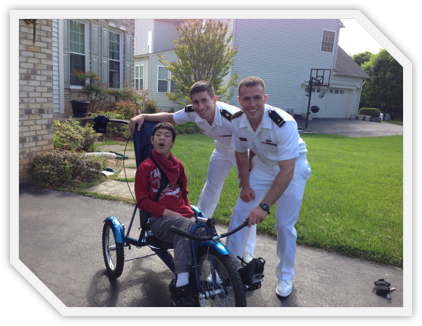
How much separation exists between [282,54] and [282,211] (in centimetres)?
2096

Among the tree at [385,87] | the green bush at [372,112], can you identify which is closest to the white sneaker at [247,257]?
the green bush at [372,112]

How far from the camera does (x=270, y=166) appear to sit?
3248 millimetres

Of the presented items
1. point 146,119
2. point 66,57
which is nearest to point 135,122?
point 146,119

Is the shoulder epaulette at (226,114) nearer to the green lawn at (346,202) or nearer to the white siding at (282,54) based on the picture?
the green lawn at (346,202)

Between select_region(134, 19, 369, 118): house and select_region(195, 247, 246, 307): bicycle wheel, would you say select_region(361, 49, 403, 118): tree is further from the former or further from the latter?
select_region(195, 247, 246, 307): bicycle wheel

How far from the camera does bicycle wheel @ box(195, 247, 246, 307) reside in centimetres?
233

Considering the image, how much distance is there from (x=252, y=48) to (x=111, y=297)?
66.0 feet

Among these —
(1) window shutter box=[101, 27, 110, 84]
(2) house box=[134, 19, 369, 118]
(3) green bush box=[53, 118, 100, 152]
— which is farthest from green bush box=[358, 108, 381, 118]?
(3) green bush box=[53, 118, 100, 152]

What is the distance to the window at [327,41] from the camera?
2322cm

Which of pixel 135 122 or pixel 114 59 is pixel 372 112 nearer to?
pixel 114 59

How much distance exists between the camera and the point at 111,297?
298 cm

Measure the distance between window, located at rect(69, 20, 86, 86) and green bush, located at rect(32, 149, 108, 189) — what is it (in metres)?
7.14

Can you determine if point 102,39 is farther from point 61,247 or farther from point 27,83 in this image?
point 61,247

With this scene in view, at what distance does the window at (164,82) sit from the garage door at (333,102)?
34.4 ft
